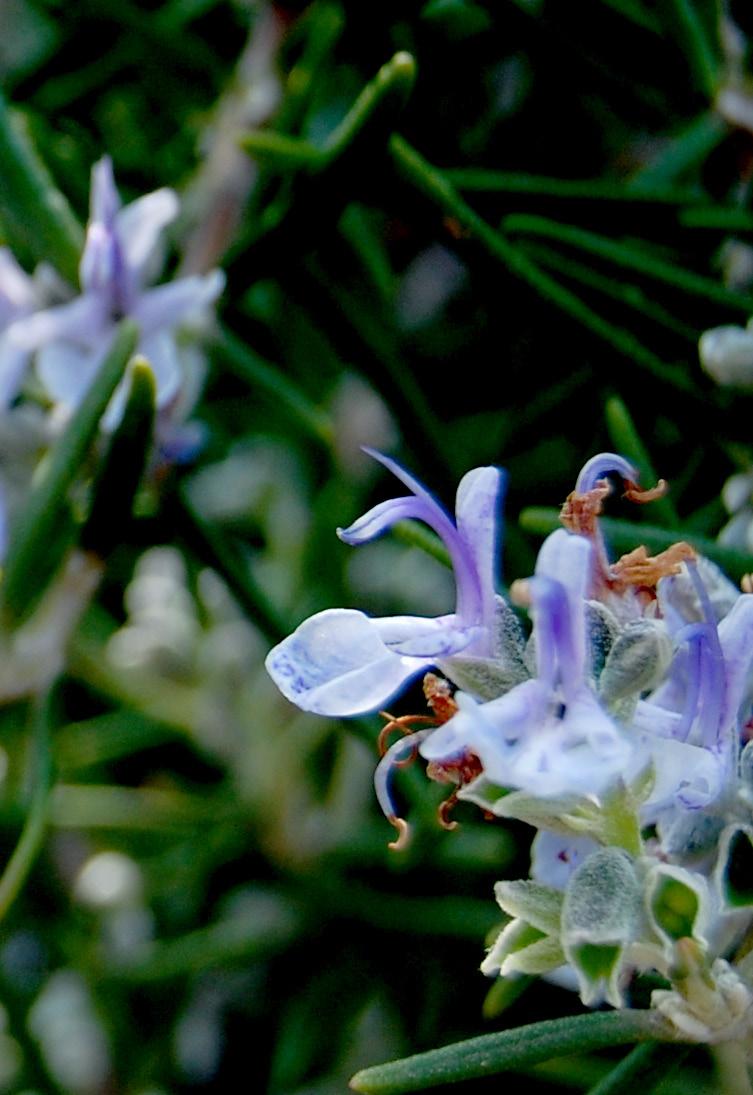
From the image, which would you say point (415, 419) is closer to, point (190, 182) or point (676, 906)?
point (190, 182)

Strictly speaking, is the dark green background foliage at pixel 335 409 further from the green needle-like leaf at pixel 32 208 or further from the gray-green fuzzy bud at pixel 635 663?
the gray-green fuzzy bud at pixel 635 663

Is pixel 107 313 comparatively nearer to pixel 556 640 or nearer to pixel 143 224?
pixel 143 224

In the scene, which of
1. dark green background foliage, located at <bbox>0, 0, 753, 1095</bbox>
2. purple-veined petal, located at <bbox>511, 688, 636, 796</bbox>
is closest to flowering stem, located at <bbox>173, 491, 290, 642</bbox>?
dark green background foliage, located at <bbox>0, 0, 753, 1095</bbox>

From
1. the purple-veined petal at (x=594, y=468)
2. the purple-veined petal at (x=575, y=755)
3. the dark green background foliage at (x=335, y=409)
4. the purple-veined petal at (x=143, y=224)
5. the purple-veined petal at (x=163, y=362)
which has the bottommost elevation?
the dark green background foliage at (x=335, y=409)

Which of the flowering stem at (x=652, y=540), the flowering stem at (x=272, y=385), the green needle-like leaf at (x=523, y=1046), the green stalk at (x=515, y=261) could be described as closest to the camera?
the green needle-like leaf at (x=523, y=1046)

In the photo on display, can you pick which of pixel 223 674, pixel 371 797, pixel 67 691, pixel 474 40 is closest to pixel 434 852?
pixel 371 797

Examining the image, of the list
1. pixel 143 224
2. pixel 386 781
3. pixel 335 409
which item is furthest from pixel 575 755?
pixel 335 409

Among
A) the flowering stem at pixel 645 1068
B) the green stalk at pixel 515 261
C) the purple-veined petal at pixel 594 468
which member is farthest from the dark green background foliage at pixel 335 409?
the flowering stem at pixel 645 1068
